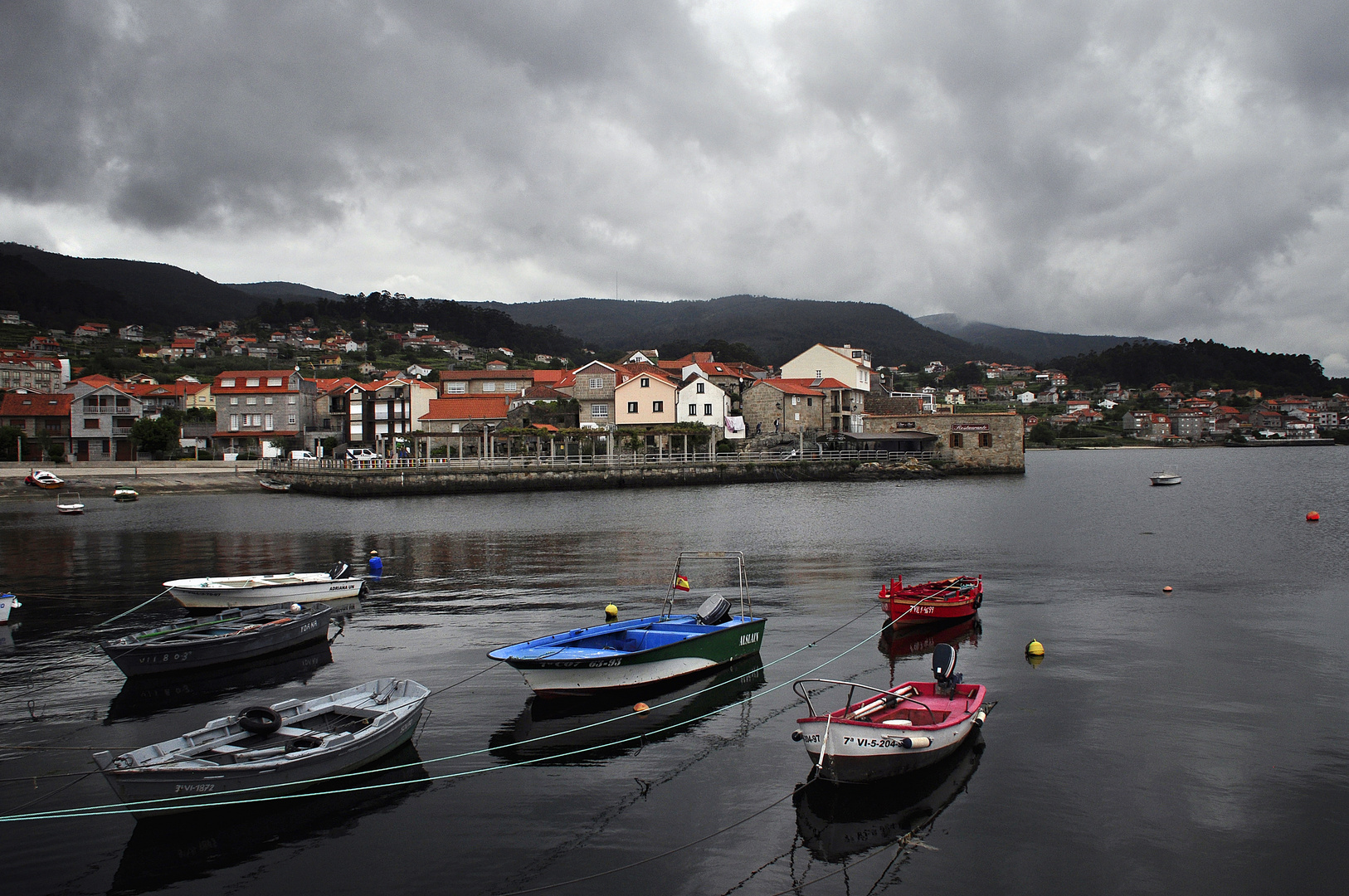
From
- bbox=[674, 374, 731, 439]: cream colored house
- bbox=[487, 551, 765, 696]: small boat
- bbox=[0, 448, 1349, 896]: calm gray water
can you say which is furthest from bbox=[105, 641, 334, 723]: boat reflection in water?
bbox=[674, 374, 731, 439]: cream colored house

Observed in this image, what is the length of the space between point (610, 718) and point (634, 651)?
1.20 meters

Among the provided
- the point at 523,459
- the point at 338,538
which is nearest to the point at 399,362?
the point at 523,459

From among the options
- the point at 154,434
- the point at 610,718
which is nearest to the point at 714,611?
the point at 610,718

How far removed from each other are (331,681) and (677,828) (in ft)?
27.5

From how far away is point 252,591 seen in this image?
67.1 feet

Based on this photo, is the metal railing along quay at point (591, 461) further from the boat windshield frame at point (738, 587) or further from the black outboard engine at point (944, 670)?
the black outboard engine at point (944, 670)

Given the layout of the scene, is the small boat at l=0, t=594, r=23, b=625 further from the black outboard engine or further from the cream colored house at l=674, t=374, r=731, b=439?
the cream colored house at l=674, t=374, r=731, b=439

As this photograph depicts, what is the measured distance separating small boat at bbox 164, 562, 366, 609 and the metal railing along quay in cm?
4002

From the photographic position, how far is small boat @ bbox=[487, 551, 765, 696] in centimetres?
1315

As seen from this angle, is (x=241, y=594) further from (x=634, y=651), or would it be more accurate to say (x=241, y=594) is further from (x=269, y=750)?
(x=634, y=651)

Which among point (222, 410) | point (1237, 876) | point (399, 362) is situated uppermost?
point (399, 362)

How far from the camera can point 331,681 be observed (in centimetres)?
1493

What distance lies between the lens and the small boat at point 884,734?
32.6ft

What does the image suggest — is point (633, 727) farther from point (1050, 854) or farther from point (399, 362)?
point (399, 362)
